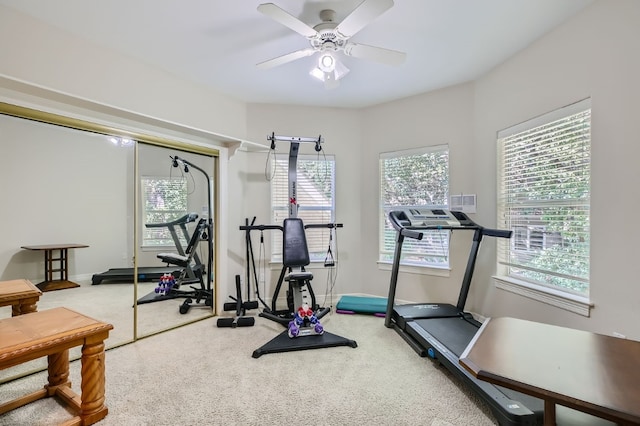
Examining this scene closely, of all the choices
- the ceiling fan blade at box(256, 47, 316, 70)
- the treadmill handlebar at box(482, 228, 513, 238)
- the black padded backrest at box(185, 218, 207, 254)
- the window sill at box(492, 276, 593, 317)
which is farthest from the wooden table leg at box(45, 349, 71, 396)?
the window sill at box(492, 276, 593, 317)

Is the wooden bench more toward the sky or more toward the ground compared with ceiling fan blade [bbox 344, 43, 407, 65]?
more toward the ground

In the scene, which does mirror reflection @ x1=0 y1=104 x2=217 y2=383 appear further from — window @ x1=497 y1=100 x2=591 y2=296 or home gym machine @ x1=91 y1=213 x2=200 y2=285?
window @ x1=497 y1=100 x2=591 y2=296

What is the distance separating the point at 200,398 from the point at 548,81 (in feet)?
12.1

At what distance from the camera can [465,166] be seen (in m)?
3.54

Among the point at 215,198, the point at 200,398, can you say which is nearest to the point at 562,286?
the point at 200,398

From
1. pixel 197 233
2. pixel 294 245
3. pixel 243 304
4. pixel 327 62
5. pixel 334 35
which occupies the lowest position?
pixel 243 304

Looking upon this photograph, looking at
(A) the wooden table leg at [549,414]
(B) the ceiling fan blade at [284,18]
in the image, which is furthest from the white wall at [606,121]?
(B) the ceiling fan blade at [284,18]

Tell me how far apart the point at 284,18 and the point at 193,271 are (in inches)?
124

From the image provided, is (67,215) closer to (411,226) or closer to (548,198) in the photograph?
(411,226)

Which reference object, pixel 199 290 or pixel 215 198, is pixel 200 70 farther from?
Answer: pixel 199 290

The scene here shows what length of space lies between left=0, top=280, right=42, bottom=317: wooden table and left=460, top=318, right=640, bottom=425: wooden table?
115 inches

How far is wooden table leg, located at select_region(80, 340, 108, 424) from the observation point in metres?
1.79

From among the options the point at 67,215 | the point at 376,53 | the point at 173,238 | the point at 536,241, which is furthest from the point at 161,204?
the point at 536,241

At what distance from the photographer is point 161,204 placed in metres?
3.51
